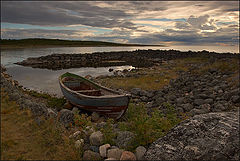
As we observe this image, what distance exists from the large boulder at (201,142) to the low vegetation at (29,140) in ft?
7.28

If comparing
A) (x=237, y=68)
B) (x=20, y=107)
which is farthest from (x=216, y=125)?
(x=237, y=68)

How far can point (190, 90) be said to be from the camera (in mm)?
16203

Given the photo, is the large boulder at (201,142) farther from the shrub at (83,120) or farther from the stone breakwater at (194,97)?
the stone breakwater at (194,97)

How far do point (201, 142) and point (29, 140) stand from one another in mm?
4427

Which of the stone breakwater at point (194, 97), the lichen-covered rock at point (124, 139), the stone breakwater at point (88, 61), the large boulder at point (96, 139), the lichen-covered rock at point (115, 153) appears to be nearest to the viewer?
the lichen-covered rock at point (115, 153)

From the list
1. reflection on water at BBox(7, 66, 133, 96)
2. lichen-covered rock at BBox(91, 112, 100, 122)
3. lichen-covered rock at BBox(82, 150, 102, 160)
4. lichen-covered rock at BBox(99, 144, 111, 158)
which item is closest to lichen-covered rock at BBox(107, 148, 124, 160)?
lichen-covered rock at BBox(99, 144, 111, 158)

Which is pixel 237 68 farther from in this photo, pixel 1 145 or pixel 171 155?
pixel 1 145

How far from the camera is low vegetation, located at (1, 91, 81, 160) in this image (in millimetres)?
4191

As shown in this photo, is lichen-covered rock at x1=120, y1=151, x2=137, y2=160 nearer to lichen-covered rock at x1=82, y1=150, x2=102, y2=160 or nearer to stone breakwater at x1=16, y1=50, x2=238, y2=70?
lichen-covered rock at x1=82, y1=150, x2=102, y2=160

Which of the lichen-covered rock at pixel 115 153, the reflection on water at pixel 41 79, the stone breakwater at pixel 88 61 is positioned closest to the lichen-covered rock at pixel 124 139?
the lichen-covered rock at pixel 115 153

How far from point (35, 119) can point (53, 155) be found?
161 cm

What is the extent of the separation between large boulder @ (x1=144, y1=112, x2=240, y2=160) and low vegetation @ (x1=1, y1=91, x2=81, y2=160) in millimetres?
2217

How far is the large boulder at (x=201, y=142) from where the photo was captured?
4.20m

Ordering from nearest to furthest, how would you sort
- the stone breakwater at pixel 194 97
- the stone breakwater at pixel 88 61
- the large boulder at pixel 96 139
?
the large boulder at pixel 96 139
the stone breakwater at pixel 194 97
the stone breakwater at pixel 88 61
